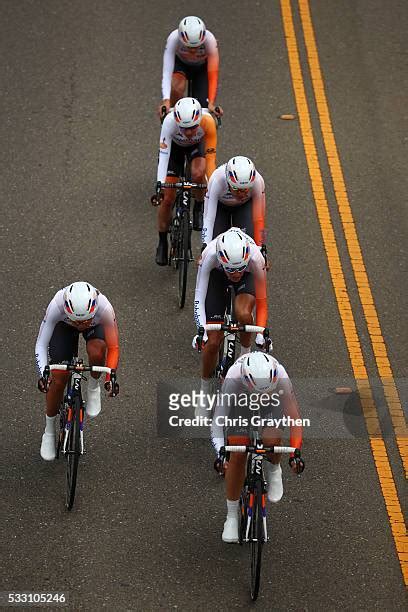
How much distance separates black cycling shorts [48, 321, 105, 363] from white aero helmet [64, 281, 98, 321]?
13.5 inches

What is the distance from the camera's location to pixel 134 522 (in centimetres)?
1173

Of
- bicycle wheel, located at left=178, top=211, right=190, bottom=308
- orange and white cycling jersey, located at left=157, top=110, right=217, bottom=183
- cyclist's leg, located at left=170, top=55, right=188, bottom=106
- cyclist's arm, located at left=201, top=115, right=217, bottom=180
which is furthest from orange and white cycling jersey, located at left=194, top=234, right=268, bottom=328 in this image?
cyclist's leg, located at left=170, top=55, right=188, bottom=106

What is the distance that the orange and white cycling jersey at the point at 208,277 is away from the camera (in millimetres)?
Result: 12438

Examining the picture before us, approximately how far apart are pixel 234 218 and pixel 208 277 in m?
1.48

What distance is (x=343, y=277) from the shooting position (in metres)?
15.3

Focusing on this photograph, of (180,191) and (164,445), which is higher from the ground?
(180,191)

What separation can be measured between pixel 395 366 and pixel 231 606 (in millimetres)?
3830

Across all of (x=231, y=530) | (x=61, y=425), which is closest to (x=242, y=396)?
(x=231, y=530)

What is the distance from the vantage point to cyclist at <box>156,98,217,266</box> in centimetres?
1430

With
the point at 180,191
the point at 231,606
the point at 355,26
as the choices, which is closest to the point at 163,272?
the point at 180,191

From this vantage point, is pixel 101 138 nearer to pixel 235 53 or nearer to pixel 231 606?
pixel 235 53

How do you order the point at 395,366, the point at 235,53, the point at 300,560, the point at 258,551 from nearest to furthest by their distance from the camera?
1. the point at 258,551
2. the point at 300,560
3. the point at 395,366
4. the point at 235,53

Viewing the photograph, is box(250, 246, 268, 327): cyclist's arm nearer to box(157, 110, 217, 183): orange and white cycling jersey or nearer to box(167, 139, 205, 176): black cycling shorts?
box(157, 110, 217, 183): orange and white cycling jersey

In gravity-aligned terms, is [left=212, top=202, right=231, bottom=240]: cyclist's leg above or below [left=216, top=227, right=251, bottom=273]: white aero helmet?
above
